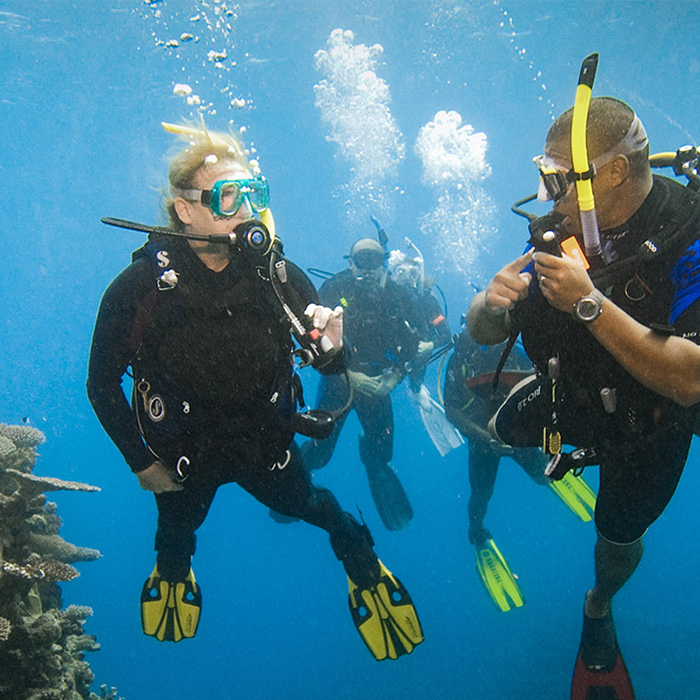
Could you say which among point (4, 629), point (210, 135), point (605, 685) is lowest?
point (605, 685)

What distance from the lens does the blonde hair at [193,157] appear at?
296 cm

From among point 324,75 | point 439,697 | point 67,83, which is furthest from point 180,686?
point 324,75

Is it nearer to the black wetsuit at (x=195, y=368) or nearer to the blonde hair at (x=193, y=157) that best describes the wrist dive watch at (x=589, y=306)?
the black wetsuit at (x=195, y=368)

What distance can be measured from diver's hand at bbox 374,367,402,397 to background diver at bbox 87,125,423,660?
4.35 metres

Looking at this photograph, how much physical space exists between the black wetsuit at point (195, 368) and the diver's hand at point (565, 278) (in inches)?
58.6

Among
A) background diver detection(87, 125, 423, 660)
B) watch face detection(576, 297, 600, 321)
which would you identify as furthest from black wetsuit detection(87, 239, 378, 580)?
watch face detection(576, 297, 600, 321)

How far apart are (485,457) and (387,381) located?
1935mm

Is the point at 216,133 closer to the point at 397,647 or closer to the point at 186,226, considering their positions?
the point at 186,226

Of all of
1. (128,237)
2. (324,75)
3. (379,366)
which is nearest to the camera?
(379,366)

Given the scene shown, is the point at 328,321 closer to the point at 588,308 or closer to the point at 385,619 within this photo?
the point at 588,308

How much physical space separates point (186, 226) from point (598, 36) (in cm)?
2606

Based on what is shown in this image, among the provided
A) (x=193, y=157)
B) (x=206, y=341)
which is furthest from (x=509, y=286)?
(x=193, y=157)

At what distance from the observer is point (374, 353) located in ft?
26.3

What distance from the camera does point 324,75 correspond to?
88.7 ft
